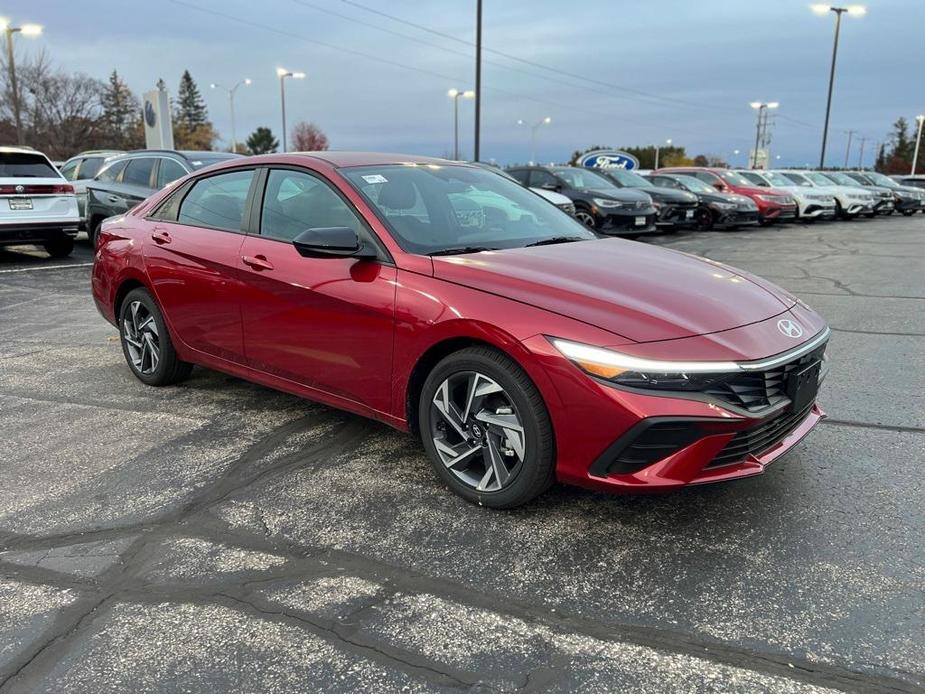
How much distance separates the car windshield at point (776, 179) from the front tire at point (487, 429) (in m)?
20.9

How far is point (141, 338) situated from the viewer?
203 inches

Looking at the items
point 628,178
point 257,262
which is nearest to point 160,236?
point 257,262

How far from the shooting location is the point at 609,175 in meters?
17.0

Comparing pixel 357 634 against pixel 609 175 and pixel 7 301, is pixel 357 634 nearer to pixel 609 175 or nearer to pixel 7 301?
pixel 7 301

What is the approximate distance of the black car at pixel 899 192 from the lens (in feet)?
87.8

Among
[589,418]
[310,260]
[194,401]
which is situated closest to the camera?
[589,418]

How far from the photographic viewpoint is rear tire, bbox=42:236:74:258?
11875mm

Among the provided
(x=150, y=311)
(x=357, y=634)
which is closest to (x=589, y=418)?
(x=357, y=634)

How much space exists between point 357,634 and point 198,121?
122110 mm

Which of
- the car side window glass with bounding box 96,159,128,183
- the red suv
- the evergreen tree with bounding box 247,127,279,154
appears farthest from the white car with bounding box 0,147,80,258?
the evergreen tree with bounding box 247,127,279,154

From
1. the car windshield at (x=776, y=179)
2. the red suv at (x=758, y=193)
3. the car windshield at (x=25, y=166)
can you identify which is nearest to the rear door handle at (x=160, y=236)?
the car windshield at (x=25, y=166)

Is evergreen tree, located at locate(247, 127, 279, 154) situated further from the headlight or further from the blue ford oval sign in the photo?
the headlight

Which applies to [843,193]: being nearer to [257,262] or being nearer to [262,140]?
[257,262]

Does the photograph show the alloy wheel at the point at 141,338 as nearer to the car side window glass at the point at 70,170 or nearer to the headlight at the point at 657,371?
the headlight at the point at 657,371
